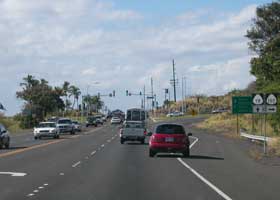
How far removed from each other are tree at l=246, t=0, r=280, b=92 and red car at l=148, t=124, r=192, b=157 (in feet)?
120

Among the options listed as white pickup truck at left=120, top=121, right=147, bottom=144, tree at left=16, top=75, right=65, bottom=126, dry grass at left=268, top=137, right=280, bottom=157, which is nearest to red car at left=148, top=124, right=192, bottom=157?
dry grass at left=268, top=137, right=280, bottom=157

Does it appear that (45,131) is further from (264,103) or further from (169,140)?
(169,140)

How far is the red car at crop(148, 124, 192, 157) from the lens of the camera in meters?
33.9

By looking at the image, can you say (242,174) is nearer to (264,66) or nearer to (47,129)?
(47,129)

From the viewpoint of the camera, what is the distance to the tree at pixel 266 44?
72250 millimetres

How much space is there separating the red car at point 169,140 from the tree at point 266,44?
36700 millimetres

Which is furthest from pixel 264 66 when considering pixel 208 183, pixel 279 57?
pixel 208 183

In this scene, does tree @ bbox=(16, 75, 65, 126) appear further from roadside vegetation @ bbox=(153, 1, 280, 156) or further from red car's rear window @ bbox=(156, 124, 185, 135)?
red car's rear window @ bbox=(156, 124, 185, 135)

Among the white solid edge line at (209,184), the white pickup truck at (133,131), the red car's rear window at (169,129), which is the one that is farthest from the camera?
the white pickup truck at (133,131)

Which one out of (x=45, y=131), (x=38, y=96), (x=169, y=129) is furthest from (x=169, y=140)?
(x=38, y=96)

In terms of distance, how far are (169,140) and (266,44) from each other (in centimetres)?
4646

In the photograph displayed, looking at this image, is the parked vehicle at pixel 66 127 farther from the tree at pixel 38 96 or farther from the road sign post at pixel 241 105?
the tree at pixel 38 96

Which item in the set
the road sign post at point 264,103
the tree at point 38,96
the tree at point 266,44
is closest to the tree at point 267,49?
the tree at point 266,44

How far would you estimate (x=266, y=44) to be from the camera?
77.9 m
